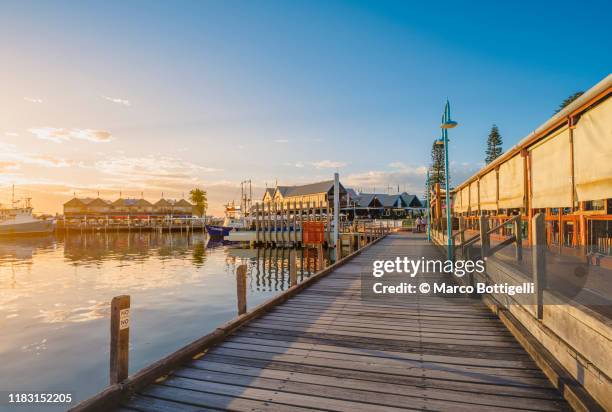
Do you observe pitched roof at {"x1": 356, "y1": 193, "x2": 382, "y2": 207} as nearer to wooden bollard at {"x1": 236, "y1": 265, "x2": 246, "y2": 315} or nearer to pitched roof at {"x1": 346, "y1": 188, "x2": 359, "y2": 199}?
pitched roof at {"x1": 346, "y1": 188, "x2": 359, "y2": 199}

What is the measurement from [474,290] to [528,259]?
11.1ft

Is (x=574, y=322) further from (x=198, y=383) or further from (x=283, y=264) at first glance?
(x=283, y=264)

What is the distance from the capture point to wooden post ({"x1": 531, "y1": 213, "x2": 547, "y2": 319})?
418cm

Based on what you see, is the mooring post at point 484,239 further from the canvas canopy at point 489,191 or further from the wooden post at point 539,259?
the canvas canopy at point 489,191

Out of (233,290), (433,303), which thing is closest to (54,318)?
(233,290)

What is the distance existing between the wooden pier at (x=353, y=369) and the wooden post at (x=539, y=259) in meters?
0.63

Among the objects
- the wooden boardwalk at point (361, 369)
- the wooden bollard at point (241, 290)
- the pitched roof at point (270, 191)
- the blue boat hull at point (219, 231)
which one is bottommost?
the blue boat hull at point (219, 231)

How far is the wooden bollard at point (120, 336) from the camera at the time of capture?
Result: 13.9 feet

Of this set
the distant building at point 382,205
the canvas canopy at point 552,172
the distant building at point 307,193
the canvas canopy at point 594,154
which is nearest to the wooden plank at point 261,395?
the canvas canopy at point 594,154

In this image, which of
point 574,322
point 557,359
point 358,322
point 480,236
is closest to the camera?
point 574,322

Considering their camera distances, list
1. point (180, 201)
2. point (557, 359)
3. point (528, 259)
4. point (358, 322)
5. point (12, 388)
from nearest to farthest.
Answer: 1. point (557, 359)
2. point (528, 259)
3. point (358, 322)
4. point (12, 388)
5. point (180, 201)

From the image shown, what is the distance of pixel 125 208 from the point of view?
376 feet

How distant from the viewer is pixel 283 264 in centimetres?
2922

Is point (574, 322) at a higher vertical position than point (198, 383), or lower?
higher
